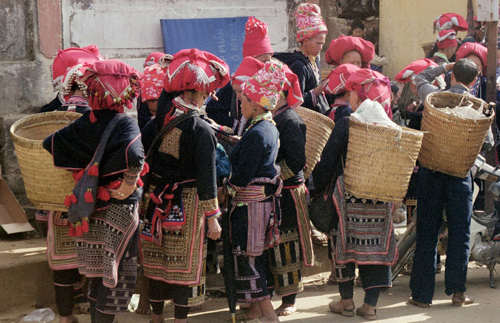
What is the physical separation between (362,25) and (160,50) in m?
8.09

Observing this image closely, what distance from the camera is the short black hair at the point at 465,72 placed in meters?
6.03

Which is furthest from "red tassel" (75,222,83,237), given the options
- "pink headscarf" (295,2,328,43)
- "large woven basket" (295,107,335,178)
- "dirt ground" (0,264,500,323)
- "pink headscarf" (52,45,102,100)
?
"pink headscarf" (295,2,328,43)

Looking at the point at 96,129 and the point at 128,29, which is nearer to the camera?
the point at 96,129

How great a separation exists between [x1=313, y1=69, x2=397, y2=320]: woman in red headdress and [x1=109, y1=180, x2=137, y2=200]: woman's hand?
1633 mm

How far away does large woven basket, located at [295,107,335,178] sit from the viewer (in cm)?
585

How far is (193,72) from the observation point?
4.82 m

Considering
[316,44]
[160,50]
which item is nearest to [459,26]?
[316,44]

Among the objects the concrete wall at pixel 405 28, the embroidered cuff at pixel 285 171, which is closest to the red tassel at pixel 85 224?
the embroidered cuff at pixel 285 171

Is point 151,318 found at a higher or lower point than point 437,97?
lower

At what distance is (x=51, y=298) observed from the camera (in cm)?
591

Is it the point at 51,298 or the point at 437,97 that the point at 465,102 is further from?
the point at 51,298

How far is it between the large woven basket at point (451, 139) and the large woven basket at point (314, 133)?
0.78 metres

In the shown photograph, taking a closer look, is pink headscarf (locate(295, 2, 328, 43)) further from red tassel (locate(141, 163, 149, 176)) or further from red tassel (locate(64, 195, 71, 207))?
red tassel (locate(64, 195, 71, 207))

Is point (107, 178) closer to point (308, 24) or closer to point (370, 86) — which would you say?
point (370, 86)
